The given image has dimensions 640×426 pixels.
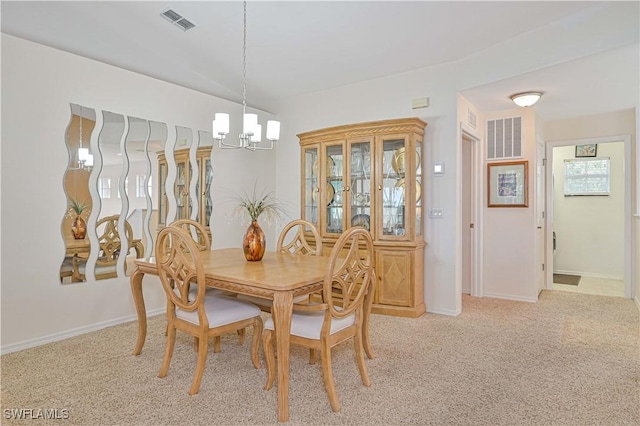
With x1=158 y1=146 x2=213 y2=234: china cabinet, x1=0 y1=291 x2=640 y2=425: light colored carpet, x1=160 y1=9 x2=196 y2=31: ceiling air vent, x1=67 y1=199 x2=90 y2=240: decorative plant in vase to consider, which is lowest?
x1=0 y1=291 x2=640 y2=425: light colored carpet

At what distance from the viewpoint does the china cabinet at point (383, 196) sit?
3.90 m

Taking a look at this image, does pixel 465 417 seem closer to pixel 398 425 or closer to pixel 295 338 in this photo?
pixel 398 425

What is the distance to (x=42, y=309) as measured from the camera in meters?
3.14

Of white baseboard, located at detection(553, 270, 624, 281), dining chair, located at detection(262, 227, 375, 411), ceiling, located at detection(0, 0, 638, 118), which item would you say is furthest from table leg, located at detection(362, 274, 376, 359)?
white baseboard, located at detection(553, 270, 624, 281)

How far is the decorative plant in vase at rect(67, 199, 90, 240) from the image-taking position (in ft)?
11.0

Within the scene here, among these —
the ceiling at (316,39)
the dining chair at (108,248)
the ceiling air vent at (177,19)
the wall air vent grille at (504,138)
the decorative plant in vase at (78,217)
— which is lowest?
the dining chair at (108,248)

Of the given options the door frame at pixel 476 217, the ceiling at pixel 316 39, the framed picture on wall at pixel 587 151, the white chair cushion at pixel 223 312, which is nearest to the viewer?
the white chair cushion at pixel 223 312

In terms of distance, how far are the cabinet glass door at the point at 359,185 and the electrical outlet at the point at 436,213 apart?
2.16 feet

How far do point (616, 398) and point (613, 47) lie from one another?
245 centimetres

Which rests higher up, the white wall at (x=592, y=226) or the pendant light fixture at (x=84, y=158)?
the pendant light fixture at (x=84, y=158)

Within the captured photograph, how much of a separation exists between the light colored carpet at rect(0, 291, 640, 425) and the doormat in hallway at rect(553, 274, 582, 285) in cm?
240

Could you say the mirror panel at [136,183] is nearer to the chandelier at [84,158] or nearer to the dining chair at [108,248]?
the dining chair at [108,248]

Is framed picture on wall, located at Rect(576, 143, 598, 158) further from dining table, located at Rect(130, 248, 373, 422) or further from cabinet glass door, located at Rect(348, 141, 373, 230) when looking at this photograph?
dining table, located at Rect(130, 248, 373, 422)

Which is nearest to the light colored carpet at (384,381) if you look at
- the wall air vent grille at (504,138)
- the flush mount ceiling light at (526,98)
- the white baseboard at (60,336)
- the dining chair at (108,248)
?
the white baseboard at (60,336)
